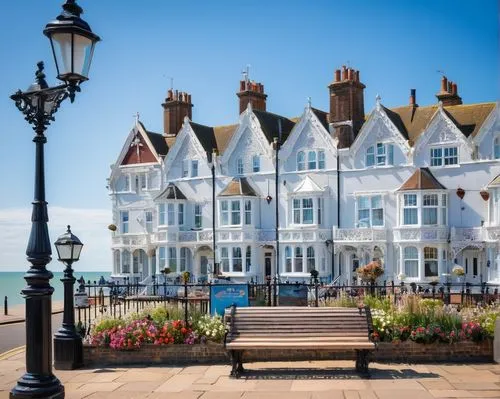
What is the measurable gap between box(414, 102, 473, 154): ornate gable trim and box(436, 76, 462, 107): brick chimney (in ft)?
16.2

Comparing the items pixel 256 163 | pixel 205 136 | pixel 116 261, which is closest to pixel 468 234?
pixel 256 163

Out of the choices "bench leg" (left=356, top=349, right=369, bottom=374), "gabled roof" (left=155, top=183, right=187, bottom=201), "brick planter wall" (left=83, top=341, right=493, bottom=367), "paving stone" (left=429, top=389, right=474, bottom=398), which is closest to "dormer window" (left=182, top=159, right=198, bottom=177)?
"gabled roof" (left=155, top=183, right=187, bottom=201)

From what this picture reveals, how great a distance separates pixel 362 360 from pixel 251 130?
34.0m

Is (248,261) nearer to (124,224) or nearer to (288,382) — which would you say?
(124,224)

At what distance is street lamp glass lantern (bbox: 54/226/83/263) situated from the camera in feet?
A: 56.2

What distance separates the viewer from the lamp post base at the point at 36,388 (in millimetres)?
9336

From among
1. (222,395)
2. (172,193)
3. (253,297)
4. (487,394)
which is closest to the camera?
(487,394)

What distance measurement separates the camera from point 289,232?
45.5 meters

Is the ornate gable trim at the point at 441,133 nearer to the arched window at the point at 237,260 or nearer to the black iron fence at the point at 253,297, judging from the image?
the black iron fence at the point at 253,297

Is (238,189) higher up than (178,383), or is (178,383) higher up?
(238,189)

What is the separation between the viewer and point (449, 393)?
1249 centimetres

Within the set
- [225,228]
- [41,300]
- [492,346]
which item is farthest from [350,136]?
[41,300]

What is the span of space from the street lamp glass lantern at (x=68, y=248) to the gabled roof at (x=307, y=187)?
28.0 m

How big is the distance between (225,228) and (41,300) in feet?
125
